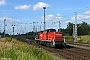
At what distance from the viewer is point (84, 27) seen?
→ 6363 inches

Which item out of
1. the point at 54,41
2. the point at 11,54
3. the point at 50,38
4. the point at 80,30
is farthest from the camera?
the point at 80,30

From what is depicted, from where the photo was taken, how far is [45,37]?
143 ft

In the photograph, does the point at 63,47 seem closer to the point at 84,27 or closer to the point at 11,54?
the point at 11,54

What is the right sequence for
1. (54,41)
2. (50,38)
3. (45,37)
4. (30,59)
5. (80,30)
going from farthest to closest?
(80,30)
(45,37)
(50,38)
(54,41)
(30,59)

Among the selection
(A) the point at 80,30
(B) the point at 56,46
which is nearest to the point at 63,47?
(B) the point at 56,46

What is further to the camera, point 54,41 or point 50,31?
point 50,31

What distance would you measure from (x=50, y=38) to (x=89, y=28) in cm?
12760

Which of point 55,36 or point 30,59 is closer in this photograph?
point 30,59

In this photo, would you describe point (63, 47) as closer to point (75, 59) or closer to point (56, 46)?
point (56, 46)

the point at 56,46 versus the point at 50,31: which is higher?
the point at 50,31

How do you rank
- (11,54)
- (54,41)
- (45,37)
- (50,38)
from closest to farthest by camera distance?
(11,54)
(54,41)
(50,38)
(45,37)

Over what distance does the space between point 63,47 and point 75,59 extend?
17.9m

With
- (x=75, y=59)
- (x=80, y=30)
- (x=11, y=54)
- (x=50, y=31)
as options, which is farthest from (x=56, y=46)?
(x=80, y=30)

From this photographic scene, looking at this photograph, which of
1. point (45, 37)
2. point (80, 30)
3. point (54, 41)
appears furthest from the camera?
point (80, 30)
